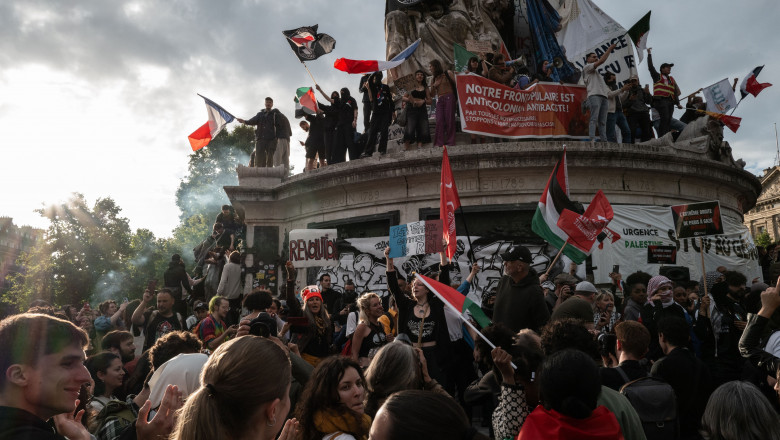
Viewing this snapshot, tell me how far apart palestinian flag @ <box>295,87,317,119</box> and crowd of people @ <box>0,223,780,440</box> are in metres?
9.53

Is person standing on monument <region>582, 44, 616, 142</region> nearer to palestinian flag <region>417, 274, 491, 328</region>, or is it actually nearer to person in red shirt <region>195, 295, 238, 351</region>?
palestinian flag <region>417, 274, 491, 328</region>

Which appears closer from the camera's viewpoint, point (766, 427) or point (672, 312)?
point (766, 427)

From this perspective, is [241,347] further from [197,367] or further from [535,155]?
[535,155]

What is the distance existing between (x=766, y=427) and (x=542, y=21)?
17.8 meters

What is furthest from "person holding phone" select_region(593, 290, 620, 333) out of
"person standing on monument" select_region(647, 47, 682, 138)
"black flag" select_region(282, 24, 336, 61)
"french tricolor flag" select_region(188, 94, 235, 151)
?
"black flag" select_region(282, 24, 336, 61)

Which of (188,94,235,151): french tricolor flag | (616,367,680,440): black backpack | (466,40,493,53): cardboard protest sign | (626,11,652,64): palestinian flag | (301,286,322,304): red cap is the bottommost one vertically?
(616,367,680,440): black backpack

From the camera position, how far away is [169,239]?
52000 millimetres

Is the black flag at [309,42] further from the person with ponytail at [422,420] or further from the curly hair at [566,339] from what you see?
the person with ponytail at [422,420]

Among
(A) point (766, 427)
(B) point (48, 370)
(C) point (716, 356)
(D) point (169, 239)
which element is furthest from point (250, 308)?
(D) point (169, 239)

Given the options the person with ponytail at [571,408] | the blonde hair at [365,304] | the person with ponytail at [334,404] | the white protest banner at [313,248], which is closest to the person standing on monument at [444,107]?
the white protest banner at [313,248]

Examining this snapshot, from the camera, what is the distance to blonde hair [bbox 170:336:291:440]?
6.65 feet

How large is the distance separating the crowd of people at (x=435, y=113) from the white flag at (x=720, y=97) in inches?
37.1

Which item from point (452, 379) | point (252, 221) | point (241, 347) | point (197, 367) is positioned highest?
point (252, 221)

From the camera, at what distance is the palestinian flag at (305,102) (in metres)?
15.4
